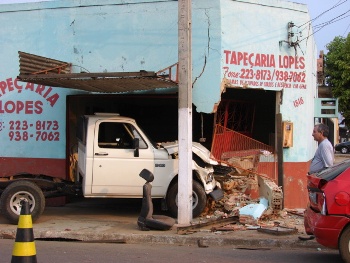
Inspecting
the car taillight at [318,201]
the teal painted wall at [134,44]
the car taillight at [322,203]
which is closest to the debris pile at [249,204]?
the teal painted wall at [134,44]

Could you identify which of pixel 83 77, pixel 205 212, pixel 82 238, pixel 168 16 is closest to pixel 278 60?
pixel 168 16

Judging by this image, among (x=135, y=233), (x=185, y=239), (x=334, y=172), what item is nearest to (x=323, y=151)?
(x=334, y=172)

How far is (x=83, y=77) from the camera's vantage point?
893 cm

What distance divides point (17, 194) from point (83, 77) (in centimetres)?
255

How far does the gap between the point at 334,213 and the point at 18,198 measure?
585 cm

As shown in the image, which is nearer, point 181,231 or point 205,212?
point 181,231

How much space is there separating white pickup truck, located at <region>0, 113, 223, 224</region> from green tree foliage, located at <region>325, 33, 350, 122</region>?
21712 millimetres

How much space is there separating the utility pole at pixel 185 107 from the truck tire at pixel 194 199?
0.63 metres

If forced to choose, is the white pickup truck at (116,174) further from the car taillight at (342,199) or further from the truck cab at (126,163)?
the car taillight at (342,199)

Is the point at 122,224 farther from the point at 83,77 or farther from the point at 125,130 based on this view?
the point at 83,77

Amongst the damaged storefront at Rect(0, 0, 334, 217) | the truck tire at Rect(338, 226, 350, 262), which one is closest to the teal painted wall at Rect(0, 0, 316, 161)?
the damaged storefront at Rect(0, 0, 334, 217)

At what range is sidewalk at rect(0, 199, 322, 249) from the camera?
8078mm

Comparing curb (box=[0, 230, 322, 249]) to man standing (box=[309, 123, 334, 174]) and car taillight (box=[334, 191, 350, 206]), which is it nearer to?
man standing (box=[309, 123, 334, 174])

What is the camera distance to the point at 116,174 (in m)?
9.45
